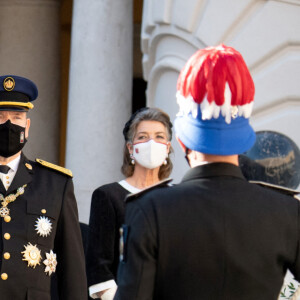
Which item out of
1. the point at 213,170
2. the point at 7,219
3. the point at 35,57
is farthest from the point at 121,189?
the point at 35,57

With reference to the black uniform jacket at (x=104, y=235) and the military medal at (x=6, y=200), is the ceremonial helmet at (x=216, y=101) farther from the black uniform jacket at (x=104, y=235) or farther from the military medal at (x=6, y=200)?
the black uniform jacket at (x=104, y=235)

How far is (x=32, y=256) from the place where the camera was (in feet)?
15.3

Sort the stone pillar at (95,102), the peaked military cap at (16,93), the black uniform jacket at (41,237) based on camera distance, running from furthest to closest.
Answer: the stone pillar at (95,102), the peaked military cap at (16,93), the black uniform jacket at (41,237)

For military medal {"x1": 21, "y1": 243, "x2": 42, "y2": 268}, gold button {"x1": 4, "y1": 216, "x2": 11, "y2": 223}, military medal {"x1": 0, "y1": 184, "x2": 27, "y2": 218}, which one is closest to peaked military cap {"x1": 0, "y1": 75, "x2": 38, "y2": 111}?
military medal {"x1": 0, "y1": 184, "x2": 27, "y2": 218}

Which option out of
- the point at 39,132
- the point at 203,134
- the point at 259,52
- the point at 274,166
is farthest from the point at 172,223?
the point at 39,132

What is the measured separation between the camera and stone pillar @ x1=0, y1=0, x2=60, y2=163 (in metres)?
11.9

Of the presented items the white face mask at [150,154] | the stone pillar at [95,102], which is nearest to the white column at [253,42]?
the stone pillar at [95,102]

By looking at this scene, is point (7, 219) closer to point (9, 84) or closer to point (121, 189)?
A: point (9, 84)

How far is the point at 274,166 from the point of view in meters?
4.74

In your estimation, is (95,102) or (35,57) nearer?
(95,102)

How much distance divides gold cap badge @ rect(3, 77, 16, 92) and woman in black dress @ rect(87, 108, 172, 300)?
904mm

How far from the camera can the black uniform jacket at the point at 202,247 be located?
311cm

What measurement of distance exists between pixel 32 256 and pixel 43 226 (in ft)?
0.52

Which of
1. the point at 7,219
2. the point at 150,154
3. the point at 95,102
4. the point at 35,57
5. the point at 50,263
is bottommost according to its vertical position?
the point at 50,263
